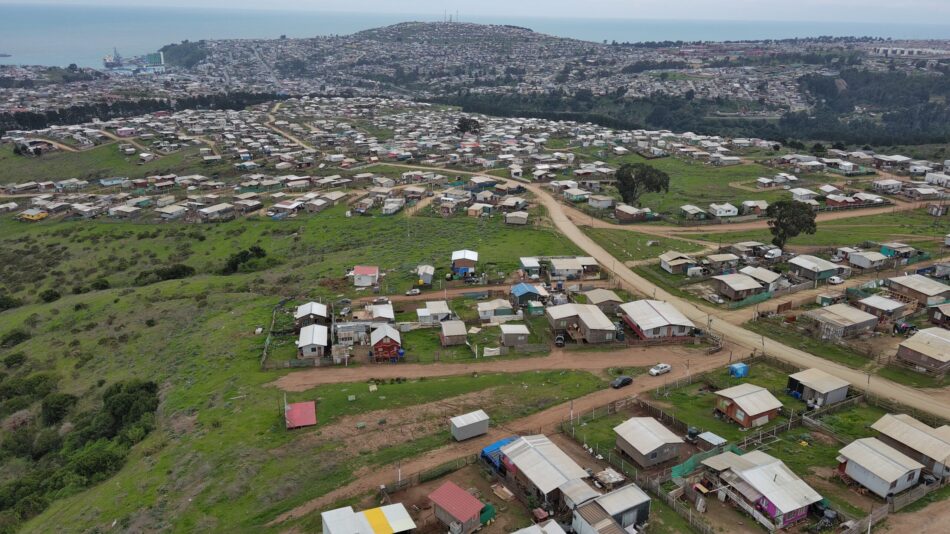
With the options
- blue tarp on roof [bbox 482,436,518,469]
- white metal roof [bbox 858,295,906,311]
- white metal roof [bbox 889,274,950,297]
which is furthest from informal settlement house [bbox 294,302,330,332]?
white metal roof [bbox 889,274,950,297]

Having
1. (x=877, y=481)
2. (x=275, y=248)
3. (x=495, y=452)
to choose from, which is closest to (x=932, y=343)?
(x=877, y=481)

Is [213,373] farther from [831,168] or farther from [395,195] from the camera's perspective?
[831,168]

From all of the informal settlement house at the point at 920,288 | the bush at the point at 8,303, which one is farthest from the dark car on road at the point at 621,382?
the bush at the point at 8,303

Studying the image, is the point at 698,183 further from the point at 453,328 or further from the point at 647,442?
the point at 647,442

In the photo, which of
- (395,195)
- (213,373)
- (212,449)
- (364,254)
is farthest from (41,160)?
(212,449)

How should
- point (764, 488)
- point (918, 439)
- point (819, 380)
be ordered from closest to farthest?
point (764, 488), point (918, 439), point (819, 380)

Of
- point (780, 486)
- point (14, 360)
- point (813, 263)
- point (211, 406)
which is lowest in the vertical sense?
point (14, 360)

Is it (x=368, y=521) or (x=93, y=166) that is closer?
(x=368, y=521)
